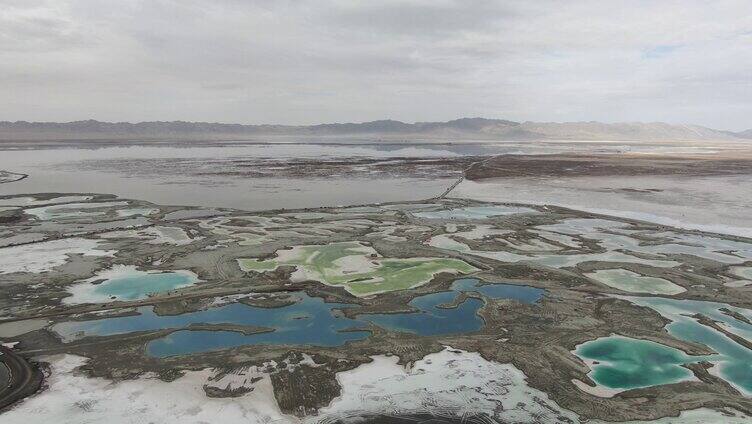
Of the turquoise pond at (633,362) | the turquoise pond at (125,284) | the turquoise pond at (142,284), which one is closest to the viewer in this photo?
the turquoise pond at (633,362)

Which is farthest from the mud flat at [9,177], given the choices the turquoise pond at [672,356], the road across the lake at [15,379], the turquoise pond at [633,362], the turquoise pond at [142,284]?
the turquoise pond at [672,356]

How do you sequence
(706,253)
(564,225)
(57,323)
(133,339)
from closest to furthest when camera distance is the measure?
(133,339) → (57,323) → (706,253) → (564,225)

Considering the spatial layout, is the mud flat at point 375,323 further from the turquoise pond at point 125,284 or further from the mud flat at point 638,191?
the mud flat at point 638,191

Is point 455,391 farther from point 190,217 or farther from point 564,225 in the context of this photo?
point 190,217

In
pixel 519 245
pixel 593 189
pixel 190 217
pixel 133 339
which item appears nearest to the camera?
pixel 133 339

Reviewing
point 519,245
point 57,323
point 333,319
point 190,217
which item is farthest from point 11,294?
point 519,245

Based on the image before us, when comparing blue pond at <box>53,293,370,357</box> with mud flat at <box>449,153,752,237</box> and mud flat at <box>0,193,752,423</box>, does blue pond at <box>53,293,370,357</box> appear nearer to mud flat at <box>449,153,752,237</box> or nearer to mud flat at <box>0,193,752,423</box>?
mud flat at <box>0,193,752,423</box>

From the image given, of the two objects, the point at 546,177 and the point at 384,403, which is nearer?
the point at 384,403
